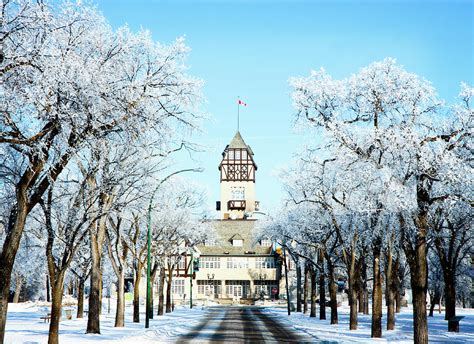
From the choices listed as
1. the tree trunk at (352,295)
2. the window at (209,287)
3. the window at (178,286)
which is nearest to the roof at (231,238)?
the window at (209,287)

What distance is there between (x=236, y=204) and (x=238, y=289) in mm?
18613

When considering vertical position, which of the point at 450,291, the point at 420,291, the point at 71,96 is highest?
the point at 71,96

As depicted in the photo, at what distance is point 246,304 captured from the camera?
94125 millimetres

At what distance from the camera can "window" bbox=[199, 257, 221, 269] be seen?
100581 millimetres

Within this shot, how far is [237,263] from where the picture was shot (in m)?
100

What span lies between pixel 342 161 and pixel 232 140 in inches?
3617

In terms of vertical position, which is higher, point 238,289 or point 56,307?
point 56,307

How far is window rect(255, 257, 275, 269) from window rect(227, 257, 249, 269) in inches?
73.1

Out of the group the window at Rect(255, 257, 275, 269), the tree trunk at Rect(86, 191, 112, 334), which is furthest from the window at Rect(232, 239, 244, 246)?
the tree trunk at Rect(86, 191, 112, 334)

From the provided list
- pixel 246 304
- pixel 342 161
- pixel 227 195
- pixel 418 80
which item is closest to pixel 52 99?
pixel 342 161

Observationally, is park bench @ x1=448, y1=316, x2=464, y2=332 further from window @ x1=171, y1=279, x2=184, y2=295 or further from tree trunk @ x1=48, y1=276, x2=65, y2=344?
window @ x1=171, y1=279, x2=184, y2=295

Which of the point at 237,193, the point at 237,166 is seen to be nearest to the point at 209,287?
the point at 237,193

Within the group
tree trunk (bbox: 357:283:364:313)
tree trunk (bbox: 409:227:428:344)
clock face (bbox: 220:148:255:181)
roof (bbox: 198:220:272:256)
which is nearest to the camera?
tree trunk (bbox: 409:227:428:344)

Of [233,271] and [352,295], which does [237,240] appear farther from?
[352,295]
